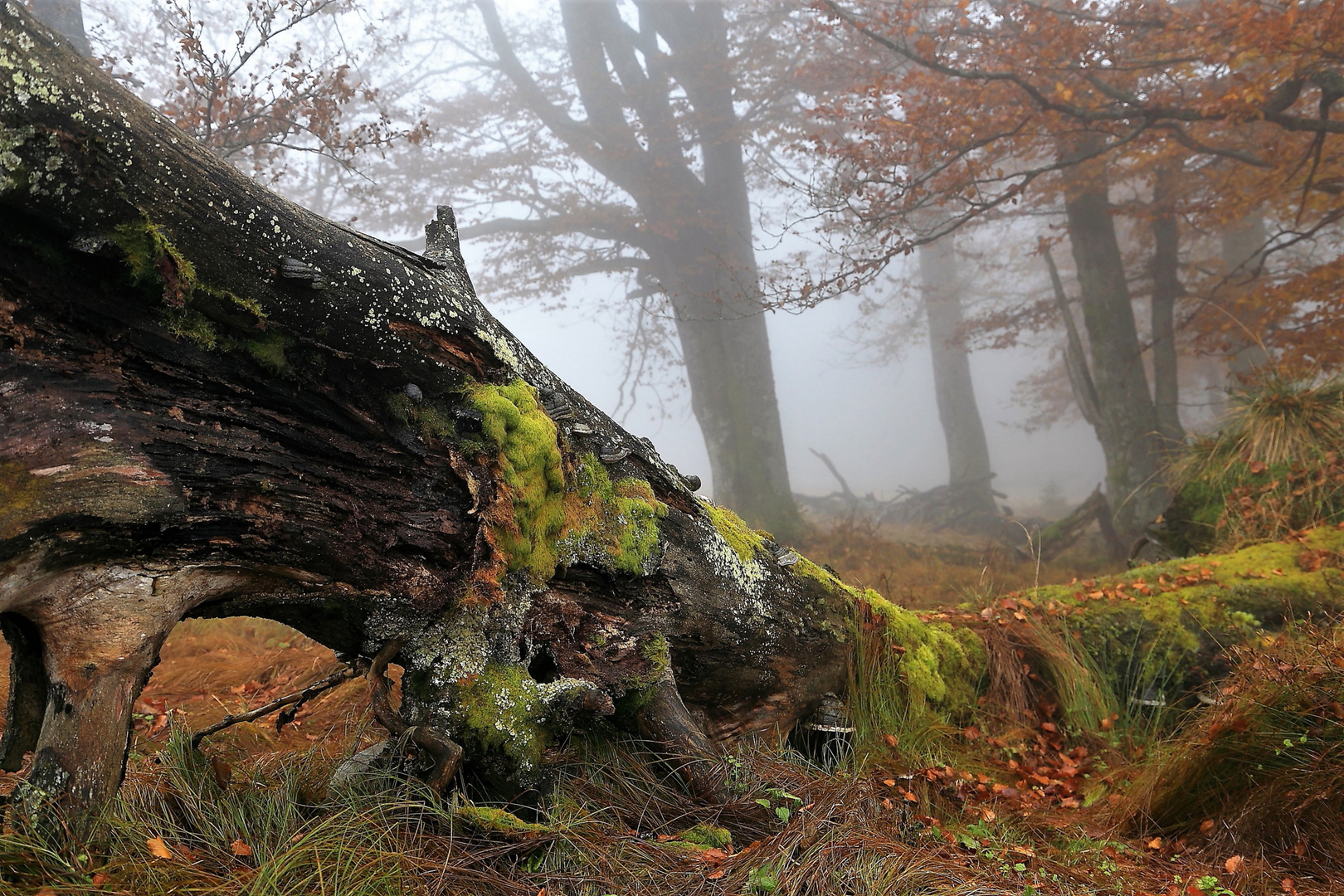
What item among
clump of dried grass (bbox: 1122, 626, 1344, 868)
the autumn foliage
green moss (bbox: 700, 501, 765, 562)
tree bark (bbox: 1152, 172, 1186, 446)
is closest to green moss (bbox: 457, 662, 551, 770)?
green moss (bbox: 700, 501, 765, 562)

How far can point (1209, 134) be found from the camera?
29.2ft

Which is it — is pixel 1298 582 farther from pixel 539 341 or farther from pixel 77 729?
pixel 539 341

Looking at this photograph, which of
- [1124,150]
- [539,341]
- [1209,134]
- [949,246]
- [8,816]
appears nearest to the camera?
[8,816]

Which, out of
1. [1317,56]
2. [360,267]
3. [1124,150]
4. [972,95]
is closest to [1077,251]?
[1124,150]

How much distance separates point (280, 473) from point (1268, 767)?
3298 mm

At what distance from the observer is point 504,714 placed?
2174 millimetres

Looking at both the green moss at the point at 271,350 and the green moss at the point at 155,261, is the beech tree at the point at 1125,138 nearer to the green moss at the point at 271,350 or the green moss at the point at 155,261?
the green moss at the point at 271,350

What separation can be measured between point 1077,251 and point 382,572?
33.0ft

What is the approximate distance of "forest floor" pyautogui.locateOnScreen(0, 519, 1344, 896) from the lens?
176cm

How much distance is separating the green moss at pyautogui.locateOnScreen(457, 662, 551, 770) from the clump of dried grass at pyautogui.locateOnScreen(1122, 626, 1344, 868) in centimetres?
219

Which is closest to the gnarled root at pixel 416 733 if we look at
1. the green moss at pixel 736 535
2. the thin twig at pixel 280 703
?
the thin twig at pixel 280 703

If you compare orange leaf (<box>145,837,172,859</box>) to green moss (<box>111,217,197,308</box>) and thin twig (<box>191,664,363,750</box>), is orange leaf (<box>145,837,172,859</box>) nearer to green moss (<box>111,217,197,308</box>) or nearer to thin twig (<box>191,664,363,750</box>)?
thin twig (<box>191,664,363,750</box>)

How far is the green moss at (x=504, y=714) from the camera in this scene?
2.15 m

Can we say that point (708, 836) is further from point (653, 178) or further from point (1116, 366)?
point (653, 178)
